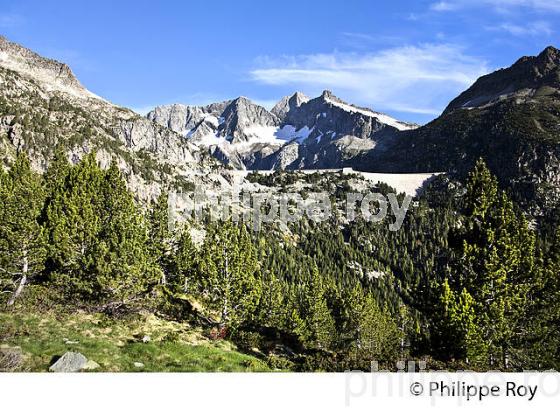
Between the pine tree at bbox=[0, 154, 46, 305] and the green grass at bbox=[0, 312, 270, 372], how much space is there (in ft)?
19.8

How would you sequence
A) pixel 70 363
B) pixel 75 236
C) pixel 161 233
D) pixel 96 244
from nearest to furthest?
pixel 70 363 → pixel 96 244 → pixel 75 236 → pixel 161 233

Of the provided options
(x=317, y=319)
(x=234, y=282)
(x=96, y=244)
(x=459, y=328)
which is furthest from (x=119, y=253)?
(x=317, y=319)

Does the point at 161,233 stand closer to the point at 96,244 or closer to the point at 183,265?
the point at 183,265

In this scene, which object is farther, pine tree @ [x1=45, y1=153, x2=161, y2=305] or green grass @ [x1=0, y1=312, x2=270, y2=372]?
pine tree @ [x1=45, y1=153, x2=161, y2=305]

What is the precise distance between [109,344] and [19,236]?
15.3 m

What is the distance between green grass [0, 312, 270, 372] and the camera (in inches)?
886

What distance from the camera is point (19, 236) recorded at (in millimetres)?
34250

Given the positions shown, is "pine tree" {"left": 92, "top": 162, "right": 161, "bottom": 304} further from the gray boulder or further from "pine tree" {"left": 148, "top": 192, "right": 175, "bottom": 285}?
"pine tree" {"left": 148, "top": 192, "right": 175, "bottom": 285}

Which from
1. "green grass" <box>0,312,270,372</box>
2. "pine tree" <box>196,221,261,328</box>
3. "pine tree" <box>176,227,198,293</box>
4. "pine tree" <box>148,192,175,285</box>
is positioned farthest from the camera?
"pine tree" <box>148,192,175,285</box>

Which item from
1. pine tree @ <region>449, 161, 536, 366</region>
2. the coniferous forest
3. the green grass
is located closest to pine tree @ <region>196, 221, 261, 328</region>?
the coniferous forest

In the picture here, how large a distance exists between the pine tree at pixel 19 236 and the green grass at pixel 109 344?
6.03m
